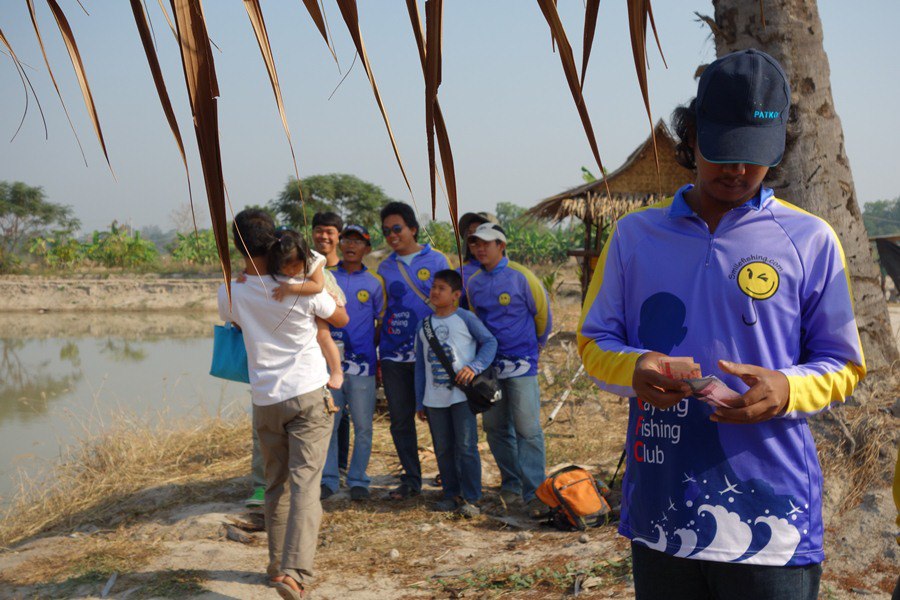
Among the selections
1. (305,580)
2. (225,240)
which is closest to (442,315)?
(305,580)

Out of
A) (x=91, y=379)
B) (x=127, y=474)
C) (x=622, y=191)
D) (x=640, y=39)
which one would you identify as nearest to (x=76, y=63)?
(x=640, y=39)

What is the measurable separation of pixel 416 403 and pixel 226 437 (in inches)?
119

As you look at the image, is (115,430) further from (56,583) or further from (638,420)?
(638,420)

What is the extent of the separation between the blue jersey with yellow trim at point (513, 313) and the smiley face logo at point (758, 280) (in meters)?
3.50

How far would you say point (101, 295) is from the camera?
2867cm

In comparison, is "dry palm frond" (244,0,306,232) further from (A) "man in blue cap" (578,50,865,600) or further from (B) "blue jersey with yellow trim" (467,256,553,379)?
(B) "blue jersey with yellow trim" (467,256,553,379)

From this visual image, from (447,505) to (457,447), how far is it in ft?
1.25

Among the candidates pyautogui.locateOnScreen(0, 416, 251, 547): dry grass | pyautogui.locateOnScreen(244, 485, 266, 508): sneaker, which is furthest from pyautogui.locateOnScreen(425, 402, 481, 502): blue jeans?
pyautogui.locateOnScreen(0, 416, 251, 547): dry grass

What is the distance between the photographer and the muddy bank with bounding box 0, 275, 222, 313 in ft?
93.0

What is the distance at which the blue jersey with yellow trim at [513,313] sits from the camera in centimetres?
521

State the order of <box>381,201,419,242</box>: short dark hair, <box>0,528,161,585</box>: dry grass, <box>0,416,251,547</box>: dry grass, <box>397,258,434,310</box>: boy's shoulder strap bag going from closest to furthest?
<box>0,528,161,585</box>: dry grass
<box>381,201,419,242</box>: short dark hair
<box>397,258,434,310</box>: boy's shoulder strap bag
<box>0,416,251,547</box>: dry grass

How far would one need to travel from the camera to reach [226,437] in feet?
25.3

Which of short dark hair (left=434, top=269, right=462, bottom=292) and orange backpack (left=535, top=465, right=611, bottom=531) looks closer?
orange backpack (left=535, top=465, right=611, bottom=531)

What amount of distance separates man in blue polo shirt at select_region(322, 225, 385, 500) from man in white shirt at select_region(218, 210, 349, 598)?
146cm
